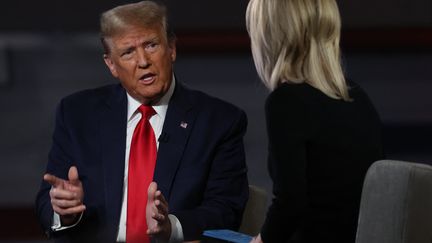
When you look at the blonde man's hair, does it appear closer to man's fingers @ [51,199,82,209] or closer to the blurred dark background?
man's fingers @ [51,199,82,209]

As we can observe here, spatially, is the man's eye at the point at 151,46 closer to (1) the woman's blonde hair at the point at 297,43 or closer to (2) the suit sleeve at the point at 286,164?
(1) the woman's blonde hair at the point at 297,43

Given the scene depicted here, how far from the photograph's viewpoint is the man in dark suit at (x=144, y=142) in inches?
87.3

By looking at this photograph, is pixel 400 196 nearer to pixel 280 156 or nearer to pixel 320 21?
pixel 280 156

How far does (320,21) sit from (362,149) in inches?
10.5

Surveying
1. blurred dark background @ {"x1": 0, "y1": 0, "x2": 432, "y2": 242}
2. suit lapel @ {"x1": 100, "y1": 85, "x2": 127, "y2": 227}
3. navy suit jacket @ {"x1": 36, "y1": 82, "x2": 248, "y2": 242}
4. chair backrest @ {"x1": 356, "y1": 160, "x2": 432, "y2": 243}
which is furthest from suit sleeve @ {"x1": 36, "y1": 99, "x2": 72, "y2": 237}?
blurred dark background @ {"x1": 0, "y1": 0, "x2": 432, "y2": 242}

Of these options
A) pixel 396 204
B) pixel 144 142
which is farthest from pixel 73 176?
pixel 396 204

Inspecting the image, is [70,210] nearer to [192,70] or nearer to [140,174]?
[140,174]

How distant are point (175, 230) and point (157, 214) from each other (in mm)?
158

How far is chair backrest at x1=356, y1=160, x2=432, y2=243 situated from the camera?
5.71 feet

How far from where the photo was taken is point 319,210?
1799mm

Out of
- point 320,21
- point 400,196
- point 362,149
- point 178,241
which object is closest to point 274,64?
point 320,21

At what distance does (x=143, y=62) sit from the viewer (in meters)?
2.32

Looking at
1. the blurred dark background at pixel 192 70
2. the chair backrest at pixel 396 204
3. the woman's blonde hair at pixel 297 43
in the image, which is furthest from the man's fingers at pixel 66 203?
the blurred dark background at pixel 192 70

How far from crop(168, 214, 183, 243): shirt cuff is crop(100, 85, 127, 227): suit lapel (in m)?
0.17
